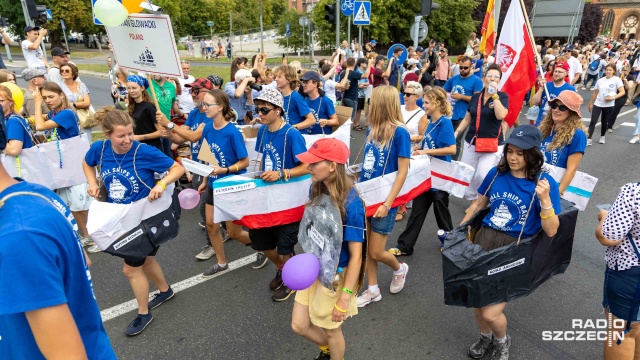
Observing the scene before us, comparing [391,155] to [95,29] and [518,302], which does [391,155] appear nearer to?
[518,302]

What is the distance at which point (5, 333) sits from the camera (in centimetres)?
130

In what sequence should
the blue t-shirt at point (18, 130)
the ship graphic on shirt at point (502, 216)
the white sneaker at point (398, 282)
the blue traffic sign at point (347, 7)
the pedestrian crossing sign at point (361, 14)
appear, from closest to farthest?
1. the ship graphic on shirt at point (502, 216)
2. the white sneaker at point (398, 282)
3. the blue t-shirt at point (18, 130)
4. the pedestrian crossing sign at point (361, 14)
5. the blue traffic sign at point (347, 7)

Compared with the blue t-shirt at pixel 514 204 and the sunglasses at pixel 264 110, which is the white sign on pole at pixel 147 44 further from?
the blue t-shirt at pixel 514 204

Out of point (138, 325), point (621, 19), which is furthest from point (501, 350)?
point (621, 19)

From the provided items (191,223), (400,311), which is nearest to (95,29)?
(191,223)

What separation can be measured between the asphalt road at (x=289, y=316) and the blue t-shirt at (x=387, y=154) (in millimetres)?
1288

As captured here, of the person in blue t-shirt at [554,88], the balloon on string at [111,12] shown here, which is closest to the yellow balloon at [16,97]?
the balloon on string at [111,12]

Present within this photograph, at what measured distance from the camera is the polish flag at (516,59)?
5.12 metres

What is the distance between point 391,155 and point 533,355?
1.98 m

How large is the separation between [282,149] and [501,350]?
95.2 inches

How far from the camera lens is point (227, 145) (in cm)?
385

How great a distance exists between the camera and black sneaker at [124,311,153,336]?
11.2 ft

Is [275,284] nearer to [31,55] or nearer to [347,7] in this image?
[31,55]

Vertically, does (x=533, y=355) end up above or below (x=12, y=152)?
below
